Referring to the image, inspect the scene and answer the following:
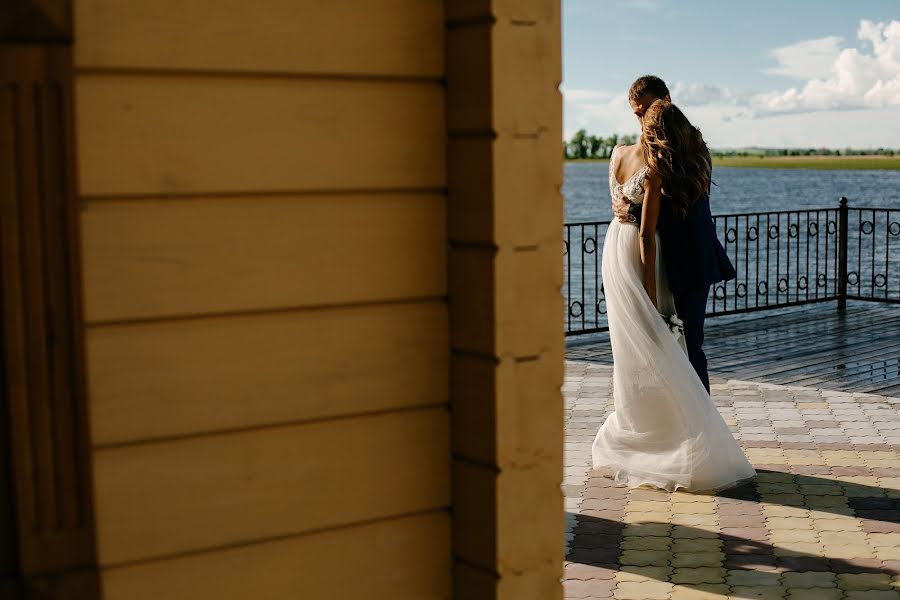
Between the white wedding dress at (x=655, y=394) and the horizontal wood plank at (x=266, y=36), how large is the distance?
3.59m

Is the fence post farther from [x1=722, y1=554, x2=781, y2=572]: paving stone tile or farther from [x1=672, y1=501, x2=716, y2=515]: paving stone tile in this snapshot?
[x1=722, y1=554, x2=781, y2=572]: paving stone tile

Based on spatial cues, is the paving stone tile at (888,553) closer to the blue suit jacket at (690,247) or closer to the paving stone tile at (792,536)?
the paving stone tile at (792,536)

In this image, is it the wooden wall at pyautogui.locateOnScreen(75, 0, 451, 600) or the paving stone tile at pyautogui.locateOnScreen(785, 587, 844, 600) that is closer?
the wooden wall at pyautogui.locateOnScreen(75, 0, 451, 600)

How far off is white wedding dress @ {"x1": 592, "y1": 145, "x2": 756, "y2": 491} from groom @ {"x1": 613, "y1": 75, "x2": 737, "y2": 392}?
0.19 ft

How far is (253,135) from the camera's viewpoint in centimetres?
209

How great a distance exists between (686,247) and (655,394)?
739 mm

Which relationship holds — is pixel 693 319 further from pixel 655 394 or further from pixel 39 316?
pixel 39 316

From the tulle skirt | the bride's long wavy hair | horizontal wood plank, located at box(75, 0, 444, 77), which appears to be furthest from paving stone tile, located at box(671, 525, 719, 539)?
horizontal wood plank, located at box(75, 0, 444, 77)

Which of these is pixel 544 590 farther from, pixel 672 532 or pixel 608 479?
pixel 608 479

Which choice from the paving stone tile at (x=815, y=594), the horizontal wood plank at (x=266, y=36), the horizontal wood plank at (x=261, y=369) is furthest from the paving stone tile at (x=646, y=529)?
the horizontal wood plank at (x=266, y=36)

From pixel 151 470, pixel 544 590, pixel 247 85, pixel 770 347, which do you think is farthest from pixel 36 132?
pixel 770 347

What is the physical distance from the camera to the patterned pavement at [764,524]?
455cm

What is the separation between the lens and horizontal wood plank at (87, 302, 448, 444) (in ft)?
6.58

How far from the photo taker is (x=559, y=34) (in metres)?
2.27
